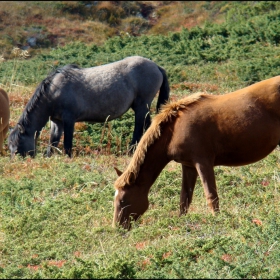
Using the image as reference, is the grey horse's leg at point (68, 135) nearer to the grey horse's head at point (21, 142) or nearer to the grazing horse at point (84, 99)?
the grazing horse at point (84, 99)

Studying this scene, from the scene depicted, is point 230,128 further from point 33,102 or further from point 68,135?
point 33,102

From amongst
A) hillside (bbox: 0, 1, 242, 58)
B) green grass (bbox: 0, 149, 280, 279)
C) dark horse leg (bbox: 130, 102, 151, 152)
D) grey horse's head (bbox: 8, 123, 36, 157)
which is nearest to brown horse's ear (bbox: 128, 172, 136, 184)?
green grass (bbox: 0, 149, 280, 279)

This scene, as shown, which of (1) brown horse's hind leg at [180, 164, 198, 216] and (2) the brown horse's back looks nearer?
(2) the brown horse's back

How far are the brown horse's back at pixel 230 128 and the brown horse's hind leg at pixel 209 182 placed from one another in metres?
0.10

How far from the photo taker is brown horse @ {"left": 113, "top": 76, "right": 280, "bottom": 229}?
24.5ft

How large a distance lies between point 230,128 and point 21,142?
5927 millimetres

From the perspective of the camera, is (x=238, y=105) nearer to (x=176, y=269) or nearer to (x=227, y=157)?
(x=227, y=157)

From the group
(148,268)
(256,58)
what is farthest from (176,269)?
(256,58)

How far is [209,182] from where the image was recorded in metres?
7.45

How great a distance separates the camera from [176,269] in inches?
210

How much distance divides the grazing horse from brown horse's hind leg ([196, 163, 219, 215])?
5.33 m

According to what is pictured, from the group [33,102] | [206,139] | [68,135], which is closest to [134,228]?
[206,139]

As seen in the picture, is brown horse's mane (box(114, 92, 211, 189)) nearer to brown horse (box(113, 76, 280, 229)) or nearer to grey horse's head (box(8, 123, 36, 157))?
brown horse (box(113, 76, 280, 229))

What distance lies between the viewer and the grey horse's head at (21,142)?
1230 centimetres
